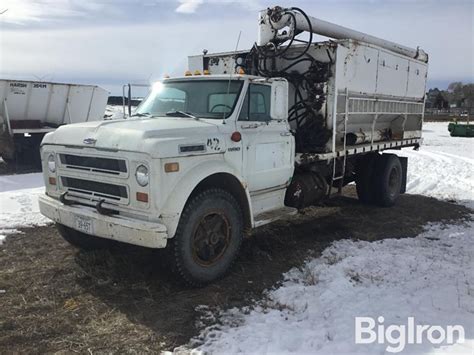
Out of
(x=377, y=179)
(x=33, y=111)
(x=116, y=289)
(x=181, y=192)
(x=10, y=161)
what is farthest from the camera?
(x=33, y=111)

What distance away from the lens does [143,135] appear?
4.16 m

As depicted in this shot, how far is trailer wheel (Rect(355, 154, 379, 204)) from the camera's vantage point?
8773 mm

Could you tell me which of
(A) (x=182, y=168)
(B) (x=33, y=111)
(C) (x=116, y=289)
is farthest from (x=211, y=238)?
(B) (x=33, y=111)

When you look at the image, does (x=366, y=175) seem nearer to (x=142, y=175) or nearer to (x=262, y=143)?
(x=262, y=143)

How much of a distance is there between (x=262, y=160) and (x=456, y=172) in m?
9.30

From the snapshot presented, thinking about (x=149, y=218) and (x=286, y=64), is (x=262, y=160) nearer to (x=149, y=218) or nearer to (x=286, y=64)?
(x=149, y=218)

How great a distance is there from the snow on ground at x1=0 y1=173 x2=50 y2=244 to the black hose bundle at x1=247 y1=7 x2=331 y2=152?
433 centimetres

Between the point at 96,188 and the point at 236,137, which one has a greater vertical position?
the point at 236,137

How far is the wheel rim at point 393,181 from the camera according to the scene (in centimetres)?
896

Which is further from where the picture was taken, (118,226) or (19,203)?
(19,203)

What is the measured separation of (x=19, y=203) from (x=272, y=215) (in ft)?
16.6

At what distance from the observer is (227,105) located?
17.1 feet

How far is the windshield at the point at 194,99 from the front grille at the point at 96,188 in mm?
1311

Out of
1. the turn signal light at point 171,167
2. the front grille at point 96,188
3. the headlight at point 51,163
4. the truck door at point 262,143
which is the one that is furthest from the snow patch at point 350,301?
the headlight at point 51,163
